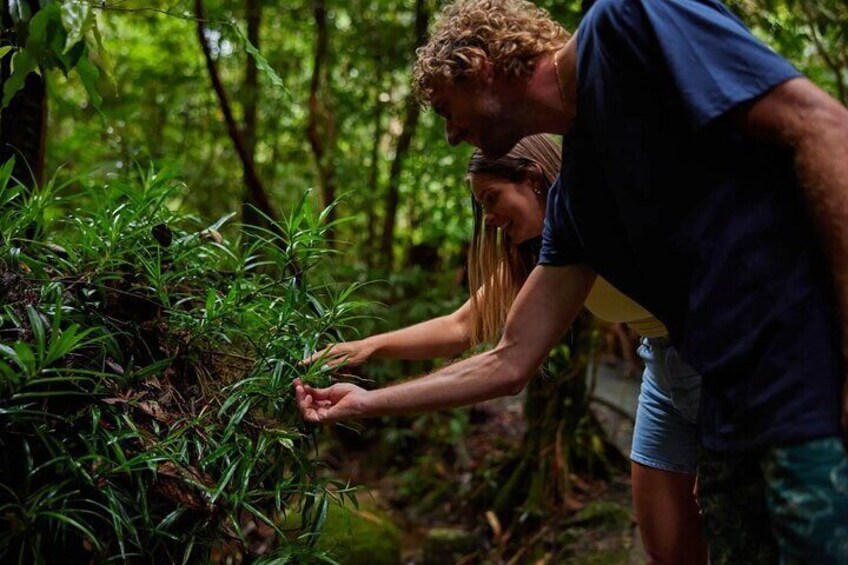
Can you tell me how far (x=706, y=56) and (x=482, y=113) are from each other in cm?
44

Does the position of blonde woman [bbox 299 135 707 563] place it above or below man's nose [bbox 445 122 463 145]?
below

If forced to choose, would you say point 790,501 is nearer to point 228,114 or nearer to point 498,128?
point 498,128

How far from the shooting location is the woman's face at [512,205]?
2393 millimetres

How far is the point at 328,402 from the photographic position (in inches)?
77.5

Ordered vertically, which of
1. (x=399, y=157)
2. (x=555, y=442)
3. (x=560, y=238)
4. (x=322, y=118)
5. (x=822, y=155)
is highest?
(x=822, y=155)

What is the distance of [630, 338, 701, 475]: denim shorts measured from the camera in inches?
84.0

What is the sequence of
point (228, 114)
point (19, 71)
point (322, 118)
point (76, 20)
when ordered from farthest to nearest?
point (322, 118) → point (228, 114) → point (76, 20) → point (19, 71)

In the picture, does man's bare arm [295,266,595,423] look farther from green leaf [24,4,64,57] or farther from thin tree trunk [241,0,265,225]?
thin tree trunk [241,0,265,225]

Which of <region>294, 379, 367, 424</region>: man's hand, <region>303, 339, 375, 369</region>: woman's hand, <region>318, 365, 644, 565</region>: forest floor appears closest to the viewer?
<region>294, 379, 367, 424</region>: man's hand

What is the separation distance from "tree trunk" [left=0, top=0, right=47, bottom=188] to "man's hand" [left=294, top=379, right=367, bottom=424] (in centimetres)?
136

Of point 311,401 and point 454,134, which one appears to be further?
point 311,401

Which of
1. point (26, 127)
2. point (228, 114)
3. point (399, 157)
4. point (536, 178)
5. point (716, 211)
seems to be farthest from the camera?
point (399, 157)

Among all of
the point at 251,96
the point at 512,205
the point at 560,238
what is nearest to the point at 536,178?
the point at 512,205

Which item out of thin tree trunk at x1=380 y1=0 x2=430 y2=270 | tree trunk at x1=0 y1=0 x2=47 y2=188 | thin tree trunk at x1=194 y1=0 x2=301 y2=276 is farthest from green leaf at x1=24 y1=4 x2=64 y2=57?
thin tree trunk at x1=380 y1=0 x2=430 y2=270
